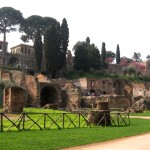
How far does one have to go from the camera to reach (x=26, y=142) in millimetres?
13516

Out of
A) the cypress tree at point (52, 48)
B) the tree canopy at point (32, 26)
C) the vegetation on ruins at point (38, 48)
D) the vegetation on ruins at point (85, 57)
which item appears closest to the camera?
the cypress tree at point (52, 48)

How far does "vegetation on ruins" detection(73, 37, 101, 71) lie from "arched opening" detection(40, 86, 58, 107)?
71.0 ft

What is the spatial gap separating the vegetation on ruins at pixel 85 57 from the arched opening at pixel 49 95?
2165cm

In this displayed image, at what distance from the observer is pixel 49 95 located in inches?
2069

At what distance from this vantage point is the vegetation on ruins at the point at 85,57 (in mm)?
73188

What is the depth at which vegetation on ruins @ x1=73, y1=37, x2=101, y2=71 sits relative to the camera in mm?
73188

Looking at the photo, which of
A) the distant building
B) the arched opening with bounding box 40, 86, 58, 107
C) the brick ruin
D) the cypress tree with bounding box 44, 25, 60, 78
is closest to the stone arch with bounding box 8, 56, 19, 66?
the distant building

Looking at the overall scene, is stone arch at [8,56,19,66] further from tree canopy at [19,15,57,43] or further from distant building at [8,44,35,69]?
tree canopy at [19,15,57,43]

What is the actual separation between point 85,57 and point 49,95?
74.6 ft

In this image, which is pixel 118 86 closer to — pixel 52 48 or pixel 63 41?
pixel 63 41

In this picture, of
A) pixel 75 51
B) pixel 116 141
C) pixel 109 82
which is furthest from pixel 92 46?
pixel 116 141

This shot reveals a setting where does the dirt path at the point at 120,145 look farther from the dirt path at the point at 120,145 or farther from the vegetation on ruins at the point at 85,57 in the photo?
the vegetation on ruins at the point at 85,57

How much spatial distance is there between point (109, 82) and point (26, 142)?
175ft

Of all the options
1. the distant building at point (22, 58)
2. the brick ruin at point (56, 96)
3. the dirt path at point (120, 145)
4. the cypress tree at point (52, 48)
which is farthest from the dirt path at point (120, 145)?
the distant building at point (22, 58)
